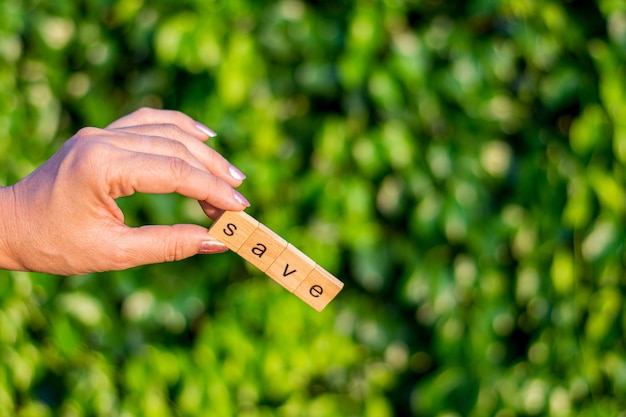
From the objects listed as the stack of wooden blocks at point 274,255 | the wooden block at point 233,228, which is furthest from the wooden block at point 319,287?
the wooden block at point 233,228

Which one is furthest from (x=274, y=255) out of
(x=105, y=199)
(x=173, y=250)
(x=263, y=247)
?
(x=105, y=199)

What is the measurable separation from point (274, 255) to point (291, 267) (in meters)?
0.03

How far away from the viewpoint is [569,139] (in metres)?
2.42

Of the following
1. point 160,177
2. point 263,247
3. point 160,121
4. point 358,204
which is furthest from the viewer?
point 358,204

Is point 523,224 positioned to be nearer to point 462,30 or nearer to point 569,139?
point 569,139

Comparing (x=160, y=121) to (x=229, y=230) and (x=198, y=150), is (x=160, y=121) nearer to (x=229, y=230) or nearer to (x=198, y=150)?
(x=198, y=150)

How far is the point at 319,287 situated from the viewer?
4.72 feet

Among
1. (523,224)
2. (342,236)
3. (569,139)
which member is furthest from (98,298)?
(569,139)

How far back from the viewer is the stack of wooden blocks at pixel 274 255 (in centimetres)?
140

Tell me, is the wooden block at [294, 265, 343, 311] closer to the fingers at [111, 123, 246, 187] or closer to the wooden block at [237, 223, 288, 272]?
the wooden block at [237, 223, 288, 272]

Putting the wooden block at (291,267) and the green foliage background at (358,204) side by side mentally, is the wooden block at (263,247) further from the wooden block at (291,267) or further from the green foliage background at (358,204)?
the green foliage background at (358,204)

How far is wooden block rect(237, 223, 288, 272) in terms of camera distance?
1.41 meters

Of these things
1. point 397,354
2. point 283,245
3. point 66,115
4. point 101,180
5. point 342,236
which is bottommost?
point 397,354

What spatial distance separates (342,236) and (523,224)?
0.51 metres
